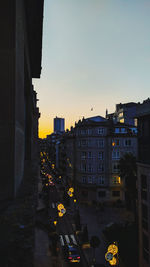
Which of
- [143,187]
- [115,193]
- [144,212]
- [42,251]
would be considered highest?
[143,187]

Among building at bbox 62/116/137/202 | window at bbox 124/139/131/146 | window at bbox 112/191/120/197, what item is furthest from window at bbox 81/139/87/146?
window at bbox 112/191/120/197

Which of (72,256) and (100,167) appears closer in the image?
(72,256)

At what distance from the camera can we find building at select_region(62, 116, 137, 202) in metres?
44.8

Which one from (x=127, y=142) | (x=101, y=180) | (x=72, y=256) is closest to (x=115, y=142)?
(x=127, y=142)

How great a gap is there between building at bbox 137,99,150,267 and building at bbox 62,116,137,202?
24.1 meters

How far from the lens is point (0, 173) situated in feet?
12.2

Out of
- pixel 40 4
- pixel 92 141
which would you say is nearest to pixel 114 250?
pixel 40 4

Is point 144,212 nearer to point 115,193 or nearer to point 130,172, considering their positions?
point 130,172

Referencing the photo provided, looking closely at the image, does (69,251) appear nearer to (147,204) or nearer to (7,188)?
(147,204)

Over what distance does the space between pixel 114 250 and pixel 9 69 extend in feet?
66.4

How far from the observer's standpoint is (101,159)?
4569 cm

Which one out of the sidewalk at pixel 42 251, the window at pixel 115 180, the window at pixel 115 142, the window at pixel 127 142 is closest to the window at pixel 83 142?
the window at pixel 115 142

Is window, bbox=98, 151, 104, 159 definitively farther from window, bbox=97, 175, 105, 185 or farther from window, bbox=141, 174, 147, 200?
window, bbox=141, 174, 147, 200

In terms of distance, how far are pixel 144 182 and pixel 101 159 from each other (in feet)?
84.5
